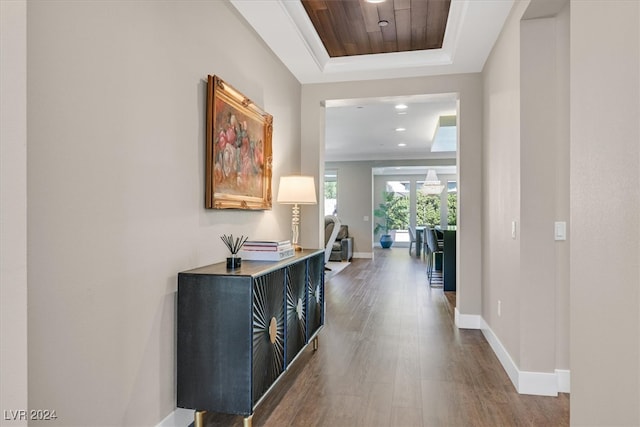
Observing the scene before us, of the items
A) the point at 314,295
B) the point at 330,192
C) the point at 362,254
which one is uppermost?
the point at 330,192

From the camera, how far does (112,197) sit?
5.22 ft

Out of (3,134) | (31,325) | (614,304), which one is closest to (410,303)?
(614,304)

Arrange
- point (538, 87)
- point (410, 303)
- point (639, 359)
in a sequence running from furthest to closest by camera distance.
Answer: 1. point (410, 303)
2. point (538, 87)
3. point (639, 359)

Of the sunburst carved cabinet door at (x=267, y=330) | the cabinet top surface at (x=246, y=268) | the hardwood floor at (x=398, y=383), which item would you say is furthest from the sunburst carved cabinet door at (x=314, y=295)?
the sunburst carved cabinet door at (x=267, y=330)

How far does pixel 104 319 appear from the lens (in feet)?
5.13

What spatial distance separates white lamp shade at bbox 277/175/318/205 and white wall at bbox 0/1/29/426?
2.45 m

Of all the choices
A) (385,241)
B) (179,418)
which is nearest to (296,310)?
(179,418)

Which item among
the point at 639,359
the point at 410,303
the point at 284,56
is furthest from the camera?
the point at 410,303

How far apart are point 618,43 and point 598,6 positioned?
208 millimetres

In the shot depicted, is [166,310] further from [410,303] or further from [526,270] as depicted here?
[410,303]

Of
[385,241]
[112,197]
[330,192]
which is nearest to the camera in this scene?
[112,197]

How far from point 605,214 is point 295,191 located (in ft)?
7.90

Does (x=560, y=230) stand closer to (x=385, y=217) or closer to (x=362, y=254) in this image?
(x=362, y=254)

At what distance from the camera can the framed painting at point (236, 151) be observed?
7.59ft
